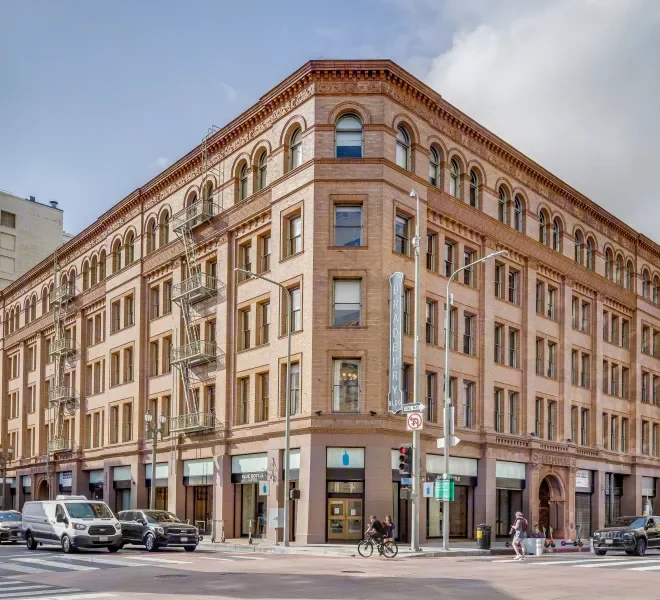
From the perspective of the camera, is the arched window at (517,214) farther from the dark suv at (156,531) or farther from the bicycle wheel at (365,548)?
the dark suv at (156,531)

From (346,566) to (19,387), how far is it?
186 ft

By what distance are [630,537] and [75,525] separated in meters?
21.0

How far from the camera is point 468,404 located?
47.6 meters

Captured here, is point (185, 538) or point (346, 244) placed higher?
point (346, 244)

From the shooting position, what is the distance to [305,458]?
4072cm

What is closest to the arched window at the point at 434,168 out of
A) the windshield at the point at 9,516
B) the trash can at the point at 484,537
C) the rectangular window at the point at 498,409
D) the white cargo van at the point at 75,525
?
the rectangular window at the point at 498,409

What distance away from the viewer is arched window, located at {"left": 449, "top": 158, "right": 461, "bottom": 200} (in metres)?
47.7

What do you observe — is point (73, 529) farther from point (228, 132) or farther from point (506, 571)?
point (228, 132)

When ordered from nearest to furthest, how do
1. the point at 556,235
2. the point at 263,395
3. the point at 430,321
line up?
the point at 430,321 < the point at 263,395 < the point at 556,235

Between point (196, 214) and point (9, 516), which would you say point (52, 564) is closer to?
point (9, 516)

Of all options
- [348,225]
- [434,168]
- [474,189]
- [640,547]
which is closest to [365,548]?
[640,547]

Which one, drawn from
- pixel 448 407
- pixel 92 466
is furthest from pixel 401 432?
pixel 92 466

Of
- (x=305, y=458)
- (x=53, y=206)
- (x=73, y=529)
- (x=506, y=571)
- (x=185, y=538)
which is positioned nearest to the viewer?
(x=506, y=571)

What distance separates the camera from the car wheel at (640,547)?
37.1 meters
